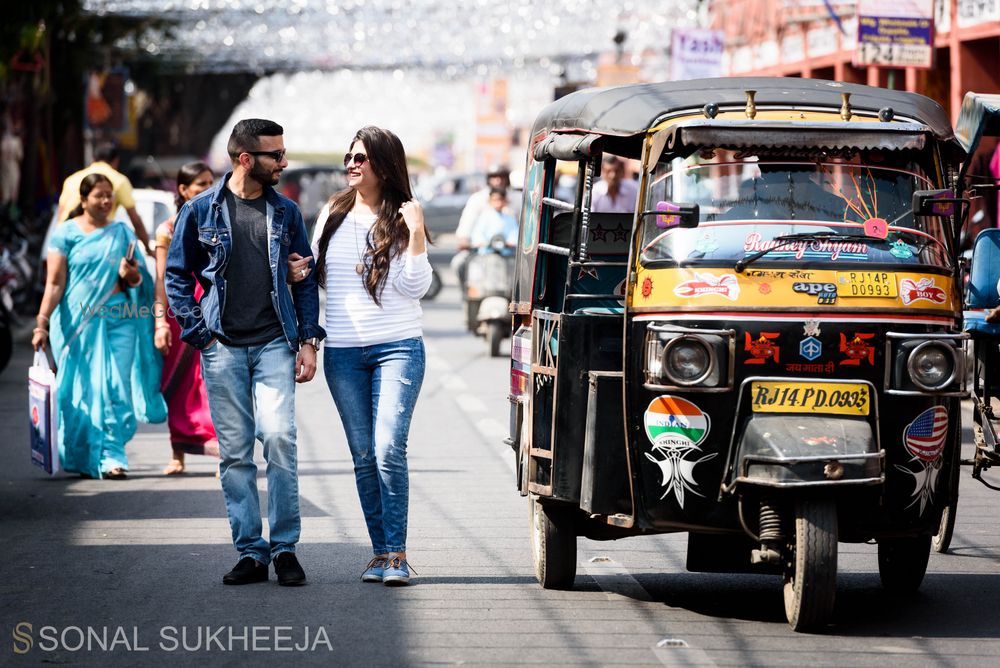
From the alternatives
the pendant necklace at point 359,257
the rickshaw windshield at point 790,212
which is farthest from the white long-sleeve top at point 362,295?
the rickshaw windshield at point 790,212

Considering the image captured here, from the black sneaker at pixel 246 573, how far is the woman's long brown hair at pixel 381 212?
47.9 inches

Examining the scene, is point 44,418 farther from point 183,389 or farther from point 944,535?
point 944,535

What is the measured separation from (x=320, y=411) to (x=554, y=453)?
758 cm

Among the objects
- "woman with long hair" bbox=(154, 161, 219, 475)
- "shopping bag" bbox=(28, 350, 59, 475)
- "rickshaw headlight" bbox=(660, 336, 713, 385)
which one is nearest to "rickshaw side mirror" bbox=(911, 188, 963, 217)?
"rickshaw headlight" bbox=(660, 336, 713, 385)

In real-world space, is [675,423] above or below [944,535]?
above

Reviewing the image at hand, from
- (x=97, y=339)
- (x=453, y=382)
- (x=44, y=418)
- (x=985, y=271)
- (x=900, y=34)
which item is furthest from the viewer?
(x=900, y=34)

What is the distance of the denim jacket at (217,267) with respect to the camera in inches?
290

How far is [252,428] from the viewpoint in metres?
7.51

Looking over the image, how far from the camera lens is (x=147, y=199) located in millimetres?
17547

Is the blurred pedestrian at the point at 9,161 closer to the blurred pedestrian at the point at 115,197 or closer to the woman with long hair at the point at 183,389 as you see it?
the blurred pedestrian at the point at 115,197

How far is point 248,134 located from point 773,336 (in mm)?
2424

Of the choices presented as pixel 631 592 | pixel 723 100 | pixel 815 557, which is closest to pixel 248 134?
pixel 723 100

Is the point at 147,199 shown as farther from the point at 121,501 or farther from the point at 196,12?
the point at 196,12

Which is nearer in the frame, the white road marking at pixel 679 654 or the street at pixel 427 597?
the white road marking at pixel 679 654
